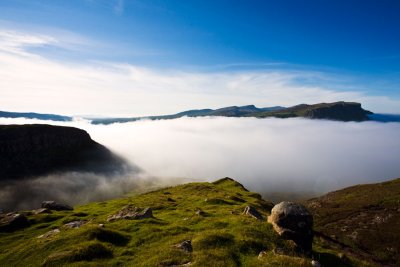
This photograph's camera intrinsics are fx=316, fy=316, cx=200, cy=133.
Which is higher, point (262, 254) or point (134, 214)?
point (262, 254)

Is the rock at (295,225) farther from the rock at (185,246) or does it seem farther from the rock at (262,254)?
the rock at (185,246)

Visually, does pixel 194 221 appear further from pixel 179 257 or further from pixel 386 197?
pixel 386 197

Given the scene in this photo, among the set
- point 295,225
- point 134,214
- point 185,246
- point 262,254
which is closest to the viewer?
point 262,254

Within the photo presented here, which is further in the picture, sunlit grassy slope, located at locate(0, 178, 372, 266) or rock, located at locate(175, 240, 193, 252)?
rock, located at locate(175, 240, 193, 252)

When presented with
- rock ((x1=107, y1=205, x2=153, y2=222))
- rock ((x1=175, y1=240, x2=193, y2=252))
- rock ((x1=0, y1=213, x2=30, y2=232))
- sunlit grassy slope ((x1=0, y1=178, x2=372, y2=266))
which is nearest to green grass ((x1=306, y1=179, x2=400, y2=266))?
rock ((x1=107, y1=205, x2=153, y2=222))

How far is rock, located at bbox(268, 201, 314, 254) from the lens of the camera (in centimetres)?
3422

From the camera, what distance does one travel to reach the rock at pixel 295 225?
3422 centimetres

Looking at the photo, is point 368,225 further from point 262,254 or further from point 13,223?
point 13,223

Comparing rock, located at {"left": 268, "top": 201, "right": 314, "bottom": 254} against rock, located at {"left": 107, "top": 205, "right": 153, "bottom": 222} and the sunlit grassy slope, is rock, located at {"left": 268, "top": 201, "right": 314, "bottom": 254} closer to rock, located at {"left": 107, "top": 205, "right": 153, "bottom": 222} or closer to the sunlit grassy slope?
the sunlit grassy slope

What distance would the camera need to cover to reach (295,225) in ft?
114

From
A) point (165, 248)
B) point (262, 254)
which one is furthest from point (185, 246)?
point (262, 254)

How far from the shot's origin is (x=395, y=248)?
380 feet

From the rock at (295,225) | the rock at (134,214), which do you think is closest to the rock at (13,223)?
the rock at (134,214)

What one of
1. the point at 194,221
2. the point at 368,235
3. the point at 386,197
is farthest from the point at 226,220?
the point at 386,197
